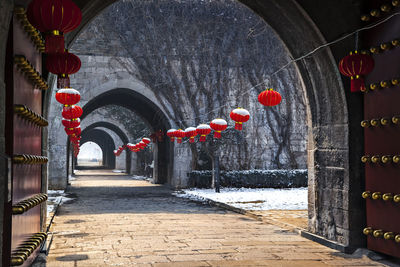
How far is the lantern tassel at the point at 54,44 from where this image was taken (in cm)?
335

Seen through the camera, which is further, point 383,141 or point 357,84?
point 357,84

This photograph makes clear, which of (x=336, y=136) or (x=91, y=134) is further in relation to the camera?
(x=91, y=134)

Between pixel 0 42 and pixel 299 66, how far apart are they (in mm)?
4298

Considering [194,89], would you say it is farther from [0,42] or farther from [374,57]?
[0,42]

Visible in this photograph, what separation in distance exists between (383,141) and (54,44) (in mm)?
3261

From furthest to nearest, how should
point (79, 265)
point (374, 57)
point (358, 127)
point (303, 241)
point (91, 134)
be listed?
1. point (91, 134)
2. point (303, 241)
3. point (358, 127)
4. point (374, 57)
5. point (79, 265)

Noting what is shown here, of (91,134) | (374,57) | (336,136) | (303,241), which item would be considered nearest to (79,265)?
(303,241)

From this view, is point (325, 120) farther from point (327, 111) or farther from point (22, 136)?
point (22, 136)

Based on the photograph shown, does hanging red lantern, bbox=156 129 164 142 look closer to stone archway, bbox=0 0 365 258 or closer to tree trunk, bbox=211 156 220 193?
tree trunk, bbox=211 156 220 193

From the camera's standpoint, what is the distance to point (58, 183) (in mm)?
15109

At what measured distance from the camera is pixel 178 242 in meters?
5.54

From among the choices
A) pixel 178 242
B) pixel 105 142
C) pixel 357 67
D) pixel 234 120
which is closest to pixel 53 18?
pixel 357 67

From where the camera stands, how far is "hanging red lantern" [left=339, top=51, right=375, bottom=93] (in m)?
4.64

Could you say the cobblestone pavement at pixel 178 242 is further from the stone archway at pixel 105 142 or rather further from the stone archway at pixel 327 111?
the stone archway at pixel 105 142
